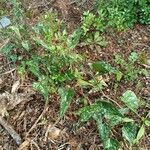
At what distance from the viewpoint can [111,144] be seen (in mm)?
3082

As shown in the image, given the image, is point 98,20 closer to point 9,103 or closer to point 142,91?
point 142,91

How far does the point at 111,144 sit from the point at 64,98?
0.51 m

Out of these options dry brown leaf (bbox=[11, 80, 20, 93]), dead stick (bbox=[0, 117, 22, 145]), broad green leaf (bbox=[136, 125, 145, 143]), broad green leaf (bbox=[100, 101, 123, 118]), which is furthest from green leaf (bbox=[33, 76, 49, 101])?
broad green leaf (bbox=[136, 125, 145, 143])

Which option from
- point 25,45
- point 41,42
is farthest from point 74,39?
point 25,45

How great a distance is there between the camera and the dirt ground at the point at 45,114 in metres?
3.24

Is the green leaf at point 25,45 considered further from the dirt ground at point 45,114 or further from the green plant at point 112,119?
the green plant at point 112,119

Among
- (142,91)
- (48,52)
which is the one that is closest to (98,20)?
(48,52)

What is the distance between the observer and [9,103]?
3428mm

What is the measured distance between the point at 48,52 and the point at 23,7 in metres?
0.80

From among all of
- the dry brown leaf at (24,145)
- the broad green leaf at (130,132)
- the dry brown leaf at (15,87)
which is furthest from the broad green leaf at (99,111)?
the dry brown leaf at (15,87)

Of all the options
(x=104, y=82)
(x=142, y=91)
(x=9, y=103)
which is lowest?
(x=142, y=91)

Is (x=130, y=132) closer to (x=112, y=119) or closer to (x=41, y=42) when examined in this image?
(x=112, y=119)

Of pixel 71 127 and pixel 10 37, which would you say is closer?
pixel 71 127

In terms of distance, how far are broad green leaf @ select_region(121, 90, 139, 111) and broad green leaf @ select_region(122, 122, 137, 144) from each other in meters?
0.15
